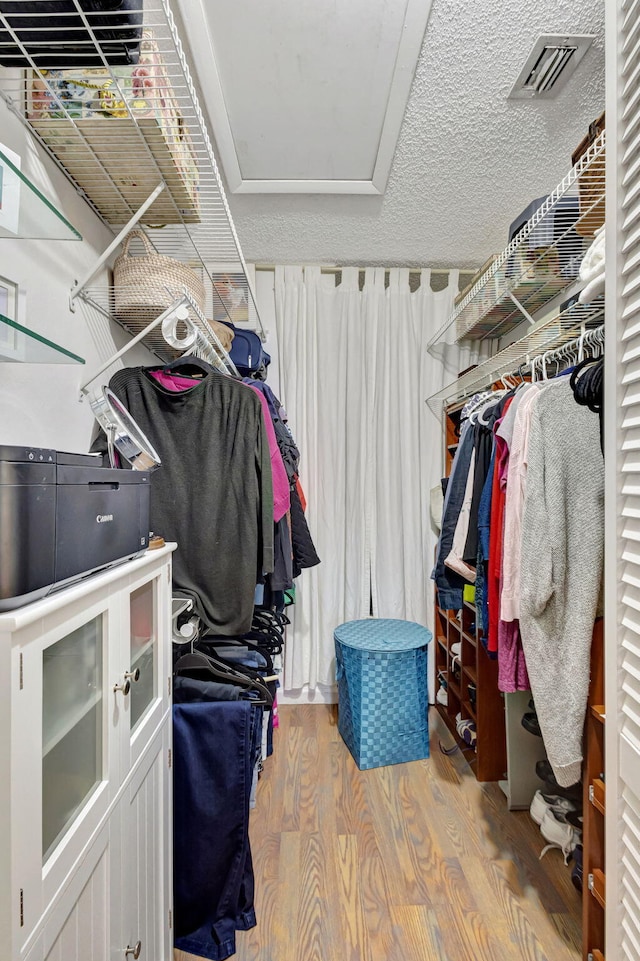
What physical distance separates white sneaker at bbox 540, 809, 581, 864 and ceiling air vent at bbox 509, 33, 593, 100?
2303 mm

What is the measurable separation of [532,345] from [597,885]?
177 centimetres

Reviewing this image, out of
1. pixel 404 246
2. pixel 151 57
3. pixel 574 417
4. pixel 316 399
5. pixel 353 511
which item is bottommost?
pixel 353 511

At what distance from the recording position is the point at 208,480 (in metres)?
1.64

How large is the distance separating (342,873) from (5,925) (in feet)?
4.55

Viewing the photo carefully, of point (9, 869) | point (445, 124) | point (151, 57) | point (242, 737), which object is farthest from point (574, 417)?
point (9, 869)

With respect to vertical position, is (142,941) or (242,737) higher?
(242,737)

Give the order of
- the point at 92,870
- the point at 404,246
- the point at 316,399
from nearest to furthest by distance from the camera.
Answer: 1. the point at 92,870
2. the point at 404,246
3. the point at 316,399

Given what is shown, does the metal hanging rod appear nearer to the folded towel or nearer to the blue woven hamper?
the folded towel

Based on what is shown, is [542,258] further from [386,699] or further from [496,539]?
[386,699]

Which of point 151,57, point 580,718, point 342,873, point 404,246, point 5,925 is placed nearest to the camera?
point 5,925

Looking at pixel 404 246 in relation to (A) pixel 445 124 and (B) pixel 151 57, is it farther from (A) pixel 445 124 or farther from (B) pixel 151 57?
(B) pixel 151 57

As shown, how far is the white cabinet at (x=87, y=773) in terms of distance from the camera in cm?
56

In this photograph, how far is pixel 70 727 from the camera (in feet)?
2.46

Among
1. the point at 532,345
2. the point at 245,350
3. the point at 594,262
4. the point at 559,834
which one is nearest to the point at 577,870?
the point at 559,834
